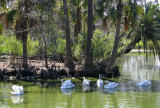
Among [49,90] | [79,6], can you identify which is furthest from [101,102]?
[79,6]

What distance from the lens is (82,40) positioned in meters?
23.0

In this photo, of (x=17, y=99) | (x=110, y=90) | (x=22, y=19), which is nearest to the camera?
(x=17, y=99)

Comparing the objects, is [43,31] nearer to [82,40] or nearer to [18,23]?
[18,23]

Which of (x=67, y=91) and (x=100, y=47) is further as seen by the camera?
(x=100, y=47)

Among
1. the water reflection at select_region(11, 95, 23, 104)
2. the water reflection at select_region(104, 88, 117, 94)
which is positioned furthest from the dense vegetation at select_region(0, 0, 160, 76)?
the water reflection at select_region(11, 95, 23, 104)

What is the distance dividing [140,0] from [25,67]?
9910 mm

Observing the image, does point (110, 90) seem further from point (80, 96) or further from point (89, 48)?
point (89, 48)

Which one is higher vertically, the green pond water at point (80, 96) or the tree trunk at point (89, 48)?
the tree trunk at point (89, 48)

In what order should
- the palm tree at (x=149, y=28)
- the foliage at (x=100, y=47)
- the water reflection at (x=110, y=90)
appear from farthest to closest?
the foliage at (x=100, y=47) → the palm tree at (x=149, y=28) → the water reflection at (x=110, y=90)

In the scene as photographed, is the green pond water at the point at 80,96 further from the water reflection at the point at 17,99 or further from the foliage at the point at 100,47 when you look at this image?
the foliage at the point at 100,47

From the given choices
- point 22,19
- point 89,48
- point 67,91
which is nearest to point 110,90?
point 67,91

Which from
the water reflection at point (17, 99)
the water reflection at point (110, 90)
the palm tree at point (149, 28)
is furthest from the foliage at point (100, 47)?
the water reflection at point (17, 99)

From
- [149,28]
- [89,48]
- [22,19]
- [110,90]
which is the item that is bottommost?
[110,90]

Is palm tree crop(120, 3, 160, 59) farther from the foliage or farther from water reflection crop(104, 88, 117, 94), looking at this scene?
water reflection crop(104, 88, 117, 94)
